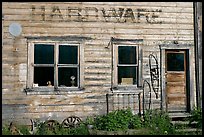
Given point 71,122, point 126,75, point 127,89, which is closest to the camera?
point 71,122

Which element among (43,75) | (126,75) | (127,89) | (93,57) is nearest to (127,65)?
(126,75)

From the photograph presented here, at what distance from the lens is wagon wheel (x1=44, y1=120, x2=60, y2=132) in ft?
36.6

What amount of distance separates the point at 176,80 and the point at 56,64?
432 cm

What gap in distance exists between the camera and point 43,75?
11688mm

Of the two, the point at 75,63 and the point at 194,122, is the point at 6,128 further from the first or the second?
the point at 194,122

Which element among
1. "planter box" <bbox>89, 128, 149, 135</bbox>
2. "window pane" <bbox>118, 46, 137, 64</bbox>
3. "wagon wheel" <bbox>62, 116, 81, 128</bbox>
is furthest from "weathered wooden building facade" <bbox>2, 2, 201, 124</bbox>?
"planter box" <bbox>89, 128, 149, 135</bbox>

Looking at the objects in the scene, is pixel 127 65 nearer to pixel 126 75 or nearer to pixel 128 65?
pixel 128 65

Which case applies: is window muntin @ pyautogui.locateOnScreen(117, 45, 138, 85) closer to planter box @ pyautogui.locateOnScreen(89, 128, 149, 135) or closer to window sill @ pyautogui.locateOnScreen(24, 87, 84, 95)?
window sill @ pyautogui.locateOnScreen(24, 87, 84, 95)

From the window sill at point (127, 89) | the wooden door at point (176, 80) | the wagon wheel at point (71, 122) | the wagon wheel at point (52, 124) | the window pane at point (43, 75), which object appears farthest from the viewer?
the wooden door at point (176, 80)

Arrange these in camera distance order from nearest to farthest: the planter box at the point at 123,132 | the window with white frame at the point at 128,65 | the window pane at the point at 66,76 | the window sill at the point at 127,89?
the planter box at the point at 123,132 < the window pane at the point at 66,76 < the window sill at the point at 127,89 < the window with white frame at the point at 128,65

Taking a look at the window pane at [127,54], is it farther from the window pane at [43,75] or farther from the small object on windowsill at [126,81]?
the window pane at [43,75]

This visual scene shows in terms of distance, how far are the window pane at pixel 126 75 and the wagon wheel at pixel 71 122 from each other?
1953mm

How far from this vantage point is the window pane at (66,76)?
11.8 metres

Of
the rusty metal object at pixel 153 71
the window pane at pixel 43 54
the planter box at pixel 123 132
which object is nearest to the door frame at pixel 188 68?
the rusty metal object at pixel 153 71
